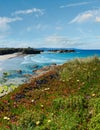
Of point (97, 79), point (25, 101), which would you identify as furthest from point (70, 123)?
point (97, 79)

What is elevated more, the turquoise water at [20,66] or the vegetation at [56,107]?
the vegetation at [56,107]

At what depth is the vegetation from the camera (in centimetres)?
1173

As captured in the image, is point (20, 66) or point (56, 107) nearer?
point (56, 107)

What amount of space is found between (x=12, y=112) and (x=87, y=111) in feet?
10.3

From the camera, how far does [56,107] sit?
1362 cm

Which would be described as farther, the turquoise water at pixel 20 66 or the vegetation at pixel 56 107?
the turquoise water at pixel 20 66

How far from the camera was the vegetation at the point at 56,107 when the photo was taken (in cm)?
1173

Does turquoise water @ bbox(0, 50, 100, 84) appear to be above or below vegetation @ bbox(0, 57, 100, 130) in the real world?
below

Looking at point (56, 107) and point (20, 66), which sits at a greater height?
point (56, 107)

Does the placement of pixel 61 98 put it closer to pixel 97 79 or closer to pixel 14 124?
pixel 14 124

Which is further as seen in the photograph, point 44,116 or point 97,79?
point 97,79

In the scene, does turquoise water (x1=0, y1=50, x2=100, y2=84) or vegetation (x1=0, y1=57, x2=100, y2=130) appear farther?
turquoise water (x1=0, y1=50, x2=100, y2=84)

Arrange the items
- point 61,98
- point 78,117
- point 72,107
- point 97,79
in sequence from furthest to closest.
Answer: point 97,79
point 61,98
point 72,107
point 78,117

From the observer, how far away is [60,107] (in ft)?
44.4
